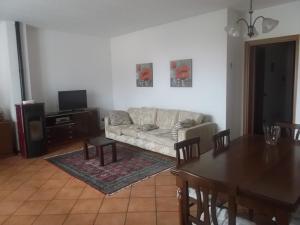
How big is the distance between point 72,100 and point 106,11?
240 cm

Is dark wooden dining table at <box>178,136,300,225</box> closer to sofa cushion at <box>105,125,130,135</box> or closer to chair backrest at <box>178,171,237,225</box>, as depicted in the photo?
chair backrest at <box>178,171,237,225</box>

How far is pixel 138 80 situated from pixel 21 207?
3872 millimetres

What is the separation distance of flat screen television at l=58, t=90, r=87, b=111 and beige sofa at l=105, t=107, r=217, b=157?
87 cm

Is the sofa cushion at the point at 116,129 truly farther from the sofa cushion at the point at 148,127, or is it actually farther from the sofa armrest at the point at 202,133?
the sofa armrest at the point at 202,133

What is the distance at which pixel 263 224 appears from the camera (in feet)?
4.45

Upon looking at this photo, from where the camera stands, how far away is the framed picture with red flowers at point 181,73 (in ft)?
15.6

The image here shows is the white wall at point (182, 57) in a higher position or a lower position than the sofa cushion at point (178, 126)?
higher

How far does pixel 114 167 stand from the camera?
394cm

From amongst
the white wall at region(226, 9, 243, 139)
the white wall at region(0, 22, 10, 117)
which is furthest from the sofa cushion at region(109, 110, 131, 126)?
the white wall at region(226, 9, 243, 139)

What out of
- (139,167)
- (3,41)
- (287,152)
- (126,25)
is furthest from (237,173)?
(3,41)

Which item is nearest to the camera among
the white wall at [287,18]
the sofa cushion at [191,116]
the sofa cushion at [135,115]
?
the white wall at [287,18]

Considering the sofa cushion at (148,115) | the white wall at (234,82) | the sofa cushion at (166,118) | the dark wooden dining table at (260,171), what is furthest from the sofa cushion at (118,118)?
the dark wooden dining table at (260,171)

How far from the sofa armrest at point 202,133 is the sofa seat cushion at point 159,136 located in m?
0.27

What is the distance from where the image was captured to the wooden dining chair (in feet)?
4.25
